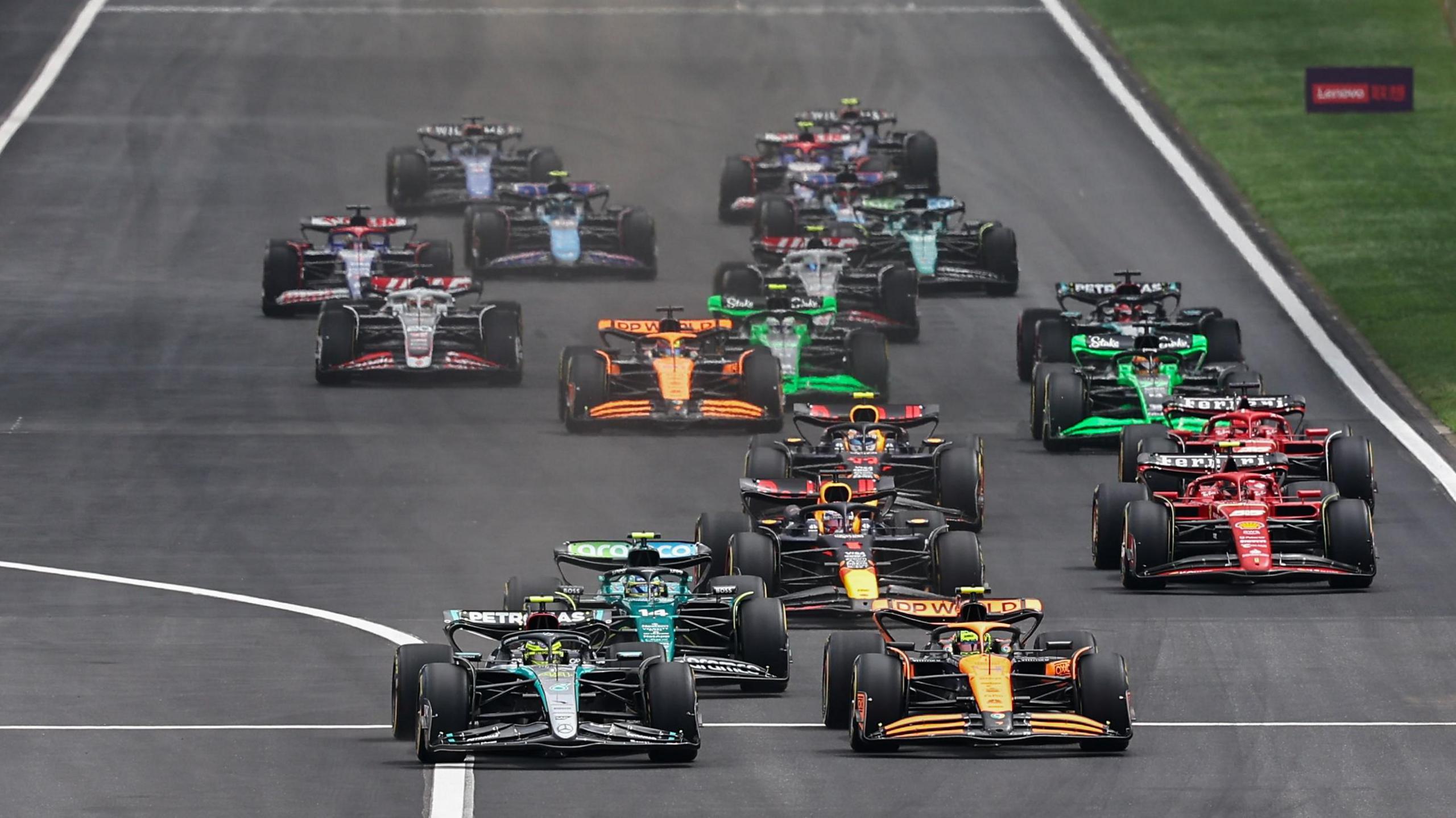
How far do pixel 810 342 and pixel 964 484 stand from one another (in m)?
10.9

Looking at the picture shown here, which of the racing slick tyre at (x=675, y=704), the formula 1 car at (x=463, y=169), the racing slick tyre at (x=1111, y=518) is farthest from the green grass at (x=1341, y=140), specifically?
the racing slick tyre at (x=675, y=704)

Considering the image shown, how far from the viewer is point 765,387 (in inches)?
1875

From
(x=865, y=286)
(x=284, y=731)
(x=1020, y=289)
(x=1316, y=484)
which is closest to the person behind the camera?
(x=284, y=731)

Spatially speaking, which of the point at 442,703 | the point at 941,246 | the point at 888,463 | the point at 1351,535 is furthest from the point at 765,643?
the point at 941,246

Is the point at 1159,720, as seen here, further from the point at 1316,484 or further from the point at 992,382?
the point at 992,382

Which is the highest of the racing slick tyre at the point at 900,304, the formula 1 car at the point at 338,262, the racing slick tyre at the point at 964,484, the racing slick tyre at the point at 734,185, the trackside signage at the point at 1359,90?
the trackside signage at the point at 1359,90

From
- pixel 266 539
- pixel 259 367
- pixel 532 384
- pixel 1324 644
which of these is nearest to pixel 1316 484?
pixel 1324 644

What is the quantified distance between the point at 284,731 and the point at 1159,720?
25.7ft

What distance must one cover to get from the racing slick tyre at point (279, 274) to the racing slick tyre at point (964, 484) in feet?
61.5

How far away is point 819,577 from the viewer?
1415 inches

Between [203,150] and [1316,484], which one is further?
[203,150]

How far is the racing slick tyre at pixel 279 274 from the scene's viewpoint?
56.4 m

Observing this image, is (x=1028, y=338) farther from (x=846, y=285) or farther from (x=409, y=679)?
(x=409, y=679)

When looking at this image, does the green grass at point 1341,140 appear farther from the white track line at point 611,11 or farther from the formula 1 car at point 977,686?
the formula 1 car at point 977,686
